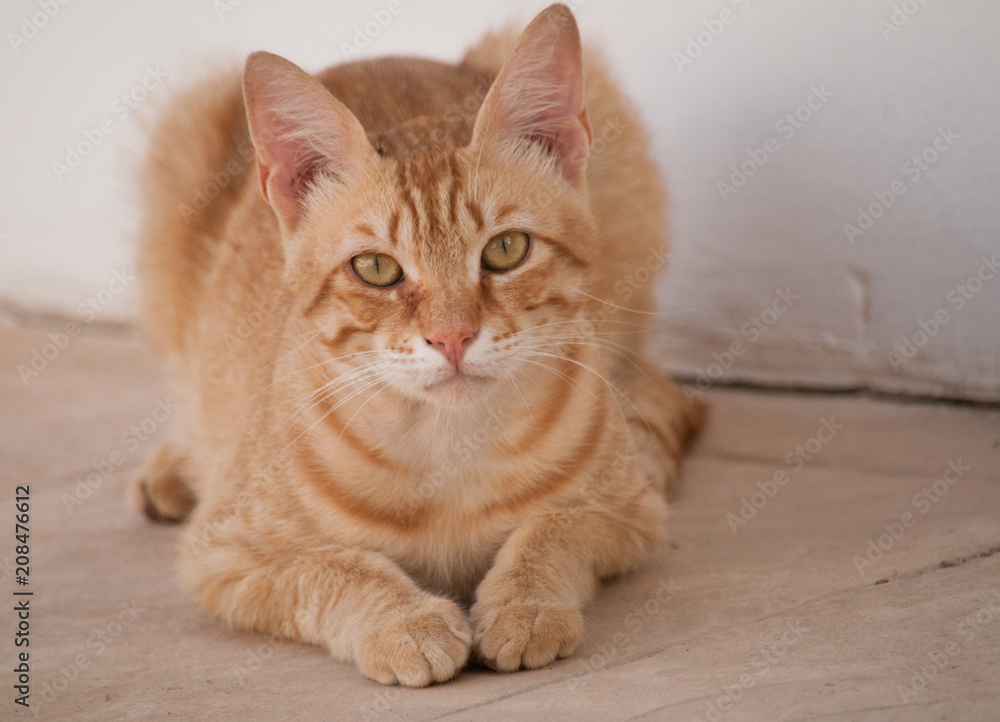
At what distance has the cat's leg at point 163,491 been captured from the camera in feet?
10.3

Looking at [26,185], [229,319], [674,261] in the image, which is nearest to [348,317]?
[229,319]

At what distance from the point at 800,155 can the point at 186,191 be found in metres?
2.20

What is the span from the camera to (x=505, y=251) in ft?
7.16

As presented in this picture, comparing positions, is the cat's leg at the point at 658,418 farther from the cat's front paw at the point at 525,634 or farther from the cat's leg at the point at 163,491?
the cat's leg at the point at 163,491

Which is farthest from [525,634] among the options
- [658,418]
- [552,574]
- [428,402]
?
[658,418]

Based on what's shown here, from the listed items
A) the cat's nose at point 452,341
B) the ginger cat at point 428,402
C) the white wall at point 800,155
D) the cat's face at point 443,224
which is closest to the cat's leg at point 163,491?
the ginger cat at point 428,402

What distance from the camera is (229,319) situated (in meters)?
3.07

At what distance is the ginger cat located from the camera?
208 cm

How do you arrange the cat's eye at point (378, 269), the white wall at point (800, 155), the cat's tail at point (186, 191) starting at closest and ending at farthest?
the cat's eye at point (378, 269), the white wall at point (800, 155), the cat's tail at point (186, 191)

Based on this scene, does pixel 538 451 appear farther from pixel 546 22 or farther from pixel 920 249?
pixel 920 249

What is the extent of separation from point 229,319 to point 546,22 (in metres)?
1.41

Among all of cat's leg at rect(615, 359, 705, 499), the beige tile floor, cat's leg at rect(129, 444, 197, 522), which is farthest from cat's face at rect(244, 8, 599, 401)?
cat's leg at rect(129, 444, 197, 522)

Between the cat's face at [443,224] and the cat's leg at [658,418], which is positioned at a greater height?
the cat's face at [443,224]

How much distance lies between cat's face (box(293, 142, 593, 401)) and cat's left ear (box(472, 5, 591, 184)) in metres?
0.06
